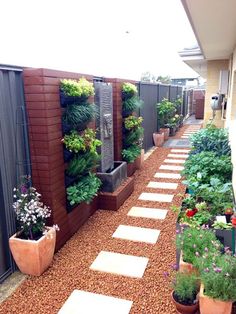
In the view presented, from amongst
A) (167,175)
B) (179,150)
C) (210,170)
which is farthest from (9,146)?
(179,150)

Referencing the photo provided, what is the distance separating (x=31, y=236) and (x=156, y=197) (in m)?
2.70

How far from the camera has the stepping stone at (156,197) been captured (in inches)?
197

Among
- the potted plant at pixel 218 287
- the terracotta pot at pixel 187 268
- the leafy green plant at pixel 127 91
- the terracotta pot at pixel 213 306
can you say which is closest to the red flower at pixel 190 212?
the terracotta pot at pixel 187 268

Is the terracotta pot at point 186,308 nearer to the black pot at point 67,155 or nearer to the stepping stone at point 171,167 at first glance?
the black pot at point 67,155

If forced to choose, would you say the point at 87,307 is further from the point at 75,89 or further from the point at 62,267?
the point at 75,89

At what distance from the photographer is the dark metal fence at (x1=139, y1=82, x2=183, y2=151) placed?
841 cm

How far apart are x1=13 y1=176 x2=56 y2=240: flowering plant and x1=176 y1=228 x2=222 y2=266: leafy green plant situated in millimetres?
1439

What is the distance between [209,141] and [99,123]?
2128mm

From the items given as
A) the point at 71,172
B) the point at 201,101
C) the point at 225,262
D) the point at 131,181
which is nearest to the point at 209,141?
the point at 131,181

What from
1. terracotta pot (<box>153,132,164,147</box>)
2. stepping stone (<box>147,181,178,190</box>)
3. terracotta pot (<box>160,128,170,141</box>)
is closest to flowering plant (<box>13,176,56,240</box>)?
stepping stone (<box>147,181,178,190</box>)

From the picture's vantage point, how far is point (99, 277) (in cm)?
292

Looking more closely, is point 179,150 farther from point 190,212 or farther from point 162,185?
point 190,212

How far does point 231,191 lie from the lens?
139 inches

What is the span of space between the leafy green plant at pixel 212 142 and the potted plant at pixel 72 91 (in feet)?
8.48
